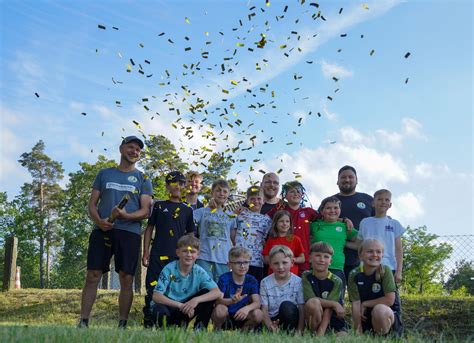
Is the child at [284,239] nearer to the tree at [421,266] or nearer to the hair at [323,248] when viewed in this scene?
the hair at [323,248]

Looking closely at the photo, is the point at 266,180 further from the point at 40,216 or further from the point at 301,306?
the point at 40,216

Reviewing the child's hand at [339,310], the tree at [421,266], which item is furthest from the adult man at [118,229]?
the tree at [421,266]

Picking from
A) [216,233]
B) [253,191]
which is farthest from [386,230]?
[216,233]

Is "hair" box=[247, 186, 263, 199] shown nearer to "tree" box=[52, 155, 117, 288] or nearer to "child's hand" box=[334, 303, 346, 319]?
"child's hand" box=[334, 303, 346, 319]

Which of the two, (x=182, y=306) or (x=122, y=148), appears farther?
(x=122, y=148)

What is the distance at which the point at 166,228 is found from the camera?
22.3 feet

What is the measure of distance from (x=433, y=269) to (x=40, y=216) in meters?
27.5

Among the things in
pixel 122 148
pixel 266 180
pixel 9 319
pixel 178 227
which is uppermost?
pixel 122 148

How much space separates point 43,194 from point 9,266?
27719 mm

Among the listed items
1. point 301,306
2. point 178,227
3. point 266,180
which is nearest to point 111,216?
point 178,227

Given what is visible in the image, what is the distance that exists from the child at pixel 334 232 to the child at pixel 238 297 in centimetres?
94

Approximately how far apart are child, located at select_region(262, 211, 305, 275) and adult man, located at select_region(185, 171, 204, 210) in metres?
1.22

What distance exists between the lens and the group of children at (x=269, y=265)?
5.86 meters

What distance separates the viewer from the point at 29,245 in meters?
40.7
